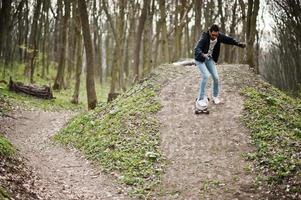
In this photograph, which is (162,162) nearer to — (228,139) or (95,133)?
(228,139)

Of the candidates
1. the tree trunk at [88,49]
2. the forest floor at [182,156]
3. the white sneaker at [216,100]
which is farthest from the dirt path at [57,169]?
the white sneaker at [216,100]

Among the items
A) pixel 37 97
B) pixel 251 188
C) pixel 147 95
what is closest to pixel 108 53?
pixel 37 97

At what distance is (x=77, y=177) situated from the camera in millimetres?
9062

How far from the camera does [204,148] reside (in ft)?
31.6

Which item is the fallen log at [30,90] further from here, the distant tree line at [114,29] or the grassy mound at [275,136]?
the grassy mound at [275,136]

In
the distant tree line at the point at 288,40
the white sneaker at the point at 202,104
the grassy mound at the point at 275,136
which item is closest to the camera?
the grassy mound at the point at 275,136

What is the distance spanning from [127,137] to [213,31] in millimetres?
3528

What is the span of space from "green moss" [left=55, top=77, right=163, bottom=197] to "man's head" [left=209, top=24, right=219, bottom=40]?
9.09 feet

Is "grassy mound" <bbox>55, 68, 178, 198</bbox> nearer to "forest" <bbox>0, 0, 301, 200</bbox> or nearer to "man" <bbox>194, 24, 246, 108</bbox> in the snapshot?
"forest" <bbox>0, 0, 301, 200</bbox>

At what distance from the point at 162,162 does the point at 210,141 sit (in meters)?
1.41

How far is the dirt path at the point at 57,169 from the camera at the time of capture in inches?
313

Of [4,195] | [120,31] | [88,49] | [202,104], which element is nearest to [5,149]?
[4,195]

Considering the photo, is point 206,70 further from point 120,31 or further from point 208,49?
point 120,31

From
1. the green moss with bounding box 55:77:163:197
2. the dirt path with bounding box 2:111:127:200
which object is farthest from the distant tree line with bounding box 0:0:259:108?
the dirt path with bounding box 2:111:127:200
